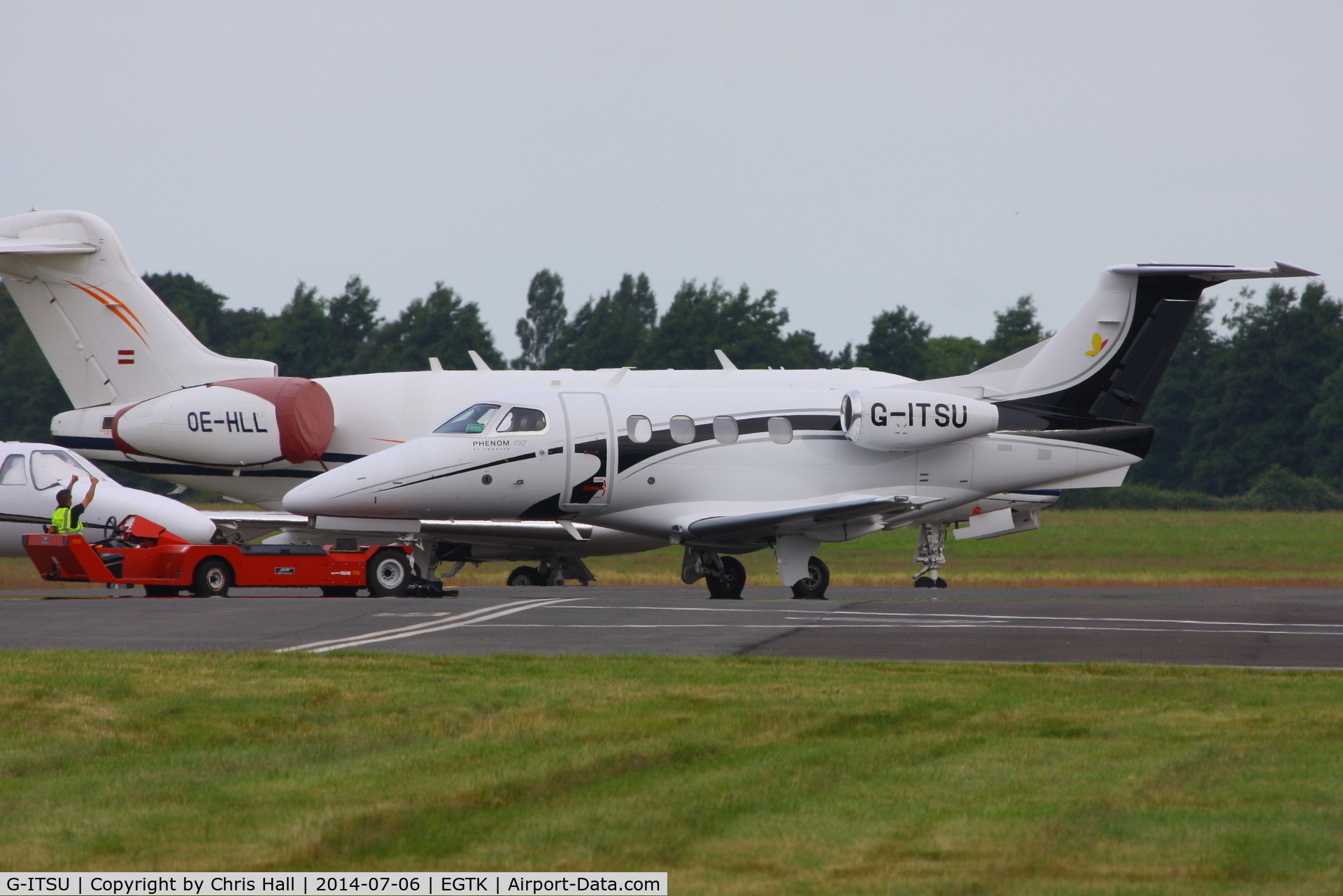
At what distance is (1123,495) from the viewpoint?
6931 centimetres

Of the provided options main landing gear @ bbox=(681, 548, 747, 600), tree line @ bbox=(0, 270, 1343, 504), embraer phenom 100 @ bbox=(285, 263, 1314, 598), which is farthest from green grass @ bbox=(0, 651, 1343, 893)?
tree line @ bbox=(0, 270, 1343, 504)

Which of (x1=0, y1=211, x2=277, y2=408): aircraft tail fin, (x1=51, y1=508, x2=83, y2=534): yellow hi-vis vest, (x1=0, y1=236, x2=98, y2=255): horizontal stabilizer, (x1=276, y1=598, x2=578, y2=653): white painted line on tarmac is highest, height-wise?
(x1=0, y1=236, x2=98, y2=255): horizontal stabilizer

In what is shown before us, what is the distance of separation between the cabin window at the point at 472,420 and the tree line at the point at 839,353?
5905 centimetres

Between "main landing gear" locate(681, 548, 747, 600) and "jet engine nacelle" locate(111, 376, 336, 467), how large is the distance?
290 inches

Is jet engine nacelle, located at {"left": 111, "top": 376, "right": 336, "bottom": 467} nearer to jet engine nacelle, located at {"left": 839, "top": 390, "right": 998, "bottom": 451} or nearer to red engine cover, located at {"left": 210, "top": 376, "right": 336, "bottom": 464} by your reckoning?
red engine cover, located at {"left": 210, "top": 376, "right": 336, "bottom": 464}

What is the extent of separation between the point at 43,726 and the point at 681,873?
5067 millimetres

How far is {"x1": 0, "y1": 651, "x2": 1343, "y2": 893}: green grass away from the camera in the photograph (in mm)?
6438

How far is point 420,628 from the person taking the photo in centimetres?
1577

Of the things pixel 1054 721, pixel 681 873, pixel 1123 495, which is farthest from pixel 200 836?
pixel 1123 495

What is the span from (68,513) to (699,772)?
17.1 metres

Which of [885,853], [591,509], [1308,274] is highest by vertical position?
[1308,274]

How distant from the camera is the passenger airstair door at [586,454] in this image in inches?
874

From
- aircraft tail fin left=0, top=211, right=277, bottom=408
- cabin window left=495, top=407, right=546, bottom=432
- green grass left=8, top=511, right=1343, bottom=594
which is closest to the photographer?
cabin window left=495, top=407, right=546, bottom=432

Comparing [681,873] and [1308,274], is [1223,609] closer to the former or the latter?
[1308,274]
